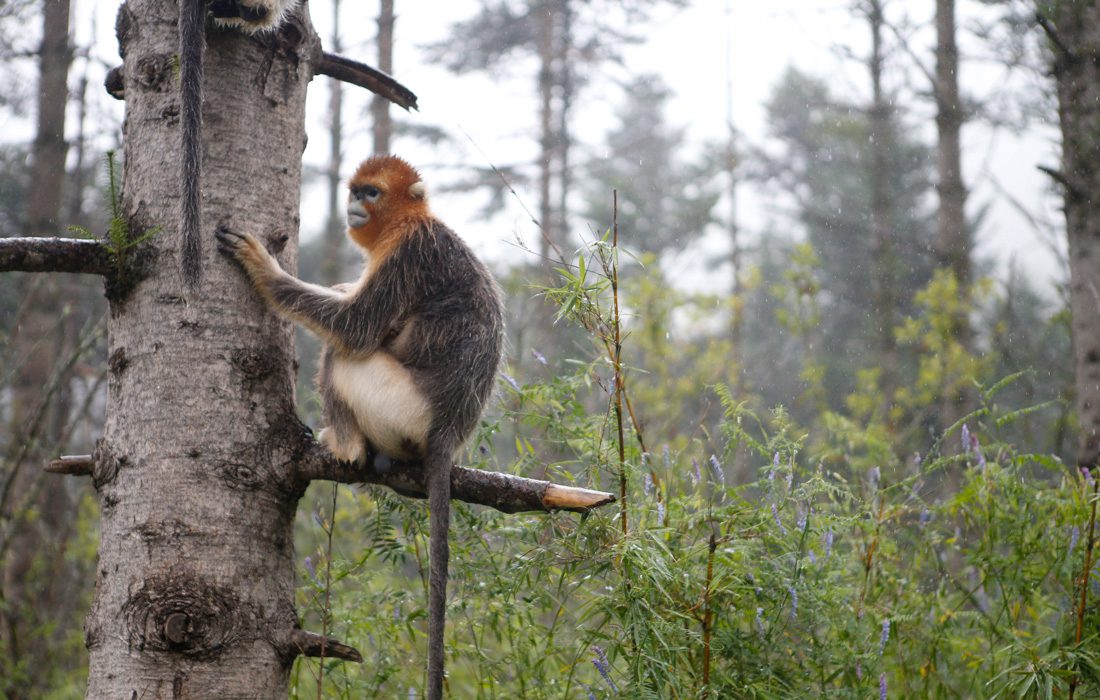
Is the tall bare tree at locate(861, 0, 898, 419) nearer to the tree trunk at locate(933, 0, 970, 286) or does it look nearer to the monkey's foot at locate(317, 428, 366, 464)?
the tree trunk at locate(933, 0, 970, 286)

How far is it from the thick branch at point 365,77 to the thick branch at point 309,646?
5.18 ft

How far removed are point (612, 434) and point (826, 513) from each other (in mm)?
661

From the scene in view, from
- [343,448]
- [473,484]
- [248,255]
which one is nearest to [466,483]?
[473,484]

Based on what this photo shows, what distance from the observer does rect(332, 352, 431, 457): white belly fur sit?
2617 millimetres

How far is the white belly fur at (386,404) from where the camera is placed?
262 cm

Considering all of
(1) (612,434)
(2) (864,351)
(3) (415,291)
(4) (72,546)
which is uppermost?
(2) (864,351)

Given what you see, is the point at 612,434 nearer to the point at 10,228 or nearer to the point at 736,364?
the point at 736,364

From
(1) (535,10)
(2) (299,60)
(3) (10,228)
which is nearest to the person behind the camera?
(2) (299,60)

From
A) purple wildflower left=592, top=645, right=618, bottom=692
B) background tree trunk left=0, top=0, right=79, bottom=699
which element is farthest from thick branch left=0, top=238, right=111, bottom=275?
background tree trunk left=0, top=0, right=79, bottom=699

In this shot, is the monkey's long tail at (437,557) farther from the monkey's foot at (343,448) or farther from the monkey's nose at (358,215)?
the monkey's nose at (358,215)

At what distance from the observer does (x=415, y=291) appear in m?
2.88

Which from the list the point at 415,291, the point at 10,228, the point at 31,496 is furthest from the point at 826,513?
the point at 10,228

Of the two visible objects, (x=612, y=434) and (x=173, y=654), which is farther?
(x=612, y=434)

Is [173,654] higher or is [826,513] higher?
[826,513]
